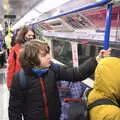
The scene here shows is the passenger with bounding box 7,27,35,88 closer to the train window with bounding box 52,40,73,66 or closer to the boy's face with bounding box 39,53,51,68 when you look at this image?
the train window with bounding box 52,40,73,66

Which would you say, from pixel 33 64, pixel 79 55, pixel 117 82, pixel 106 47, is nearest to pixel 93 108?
pixel 117 82

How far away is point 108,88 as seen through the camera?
50.1 inches

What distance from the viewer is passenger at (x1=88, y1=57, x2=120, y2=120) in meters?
1.25

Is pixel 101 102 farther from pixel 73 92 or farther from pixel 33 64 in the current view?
pixel 73 92

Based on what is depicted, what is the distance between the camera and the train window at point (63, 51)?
4400 millimetres

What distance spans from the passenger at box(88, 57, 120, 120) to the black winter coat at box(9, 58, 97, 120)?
2.81ft

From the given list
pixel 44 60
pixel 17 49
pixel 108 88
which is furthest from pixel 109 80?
pixel 17 49

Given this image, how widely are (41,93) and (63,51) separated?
8.93ft

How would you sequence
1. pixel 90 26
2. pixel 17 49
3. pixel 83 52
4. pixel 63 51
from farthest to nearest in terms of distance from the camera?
pixel 63 51 → pixel 83 52 → pixel 17 49 → pixel 90 26

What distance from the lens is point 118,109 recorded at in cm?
125

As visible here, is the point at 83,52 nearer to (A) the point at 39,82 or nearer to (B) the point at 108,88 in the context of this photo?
(A) the point at 39,82

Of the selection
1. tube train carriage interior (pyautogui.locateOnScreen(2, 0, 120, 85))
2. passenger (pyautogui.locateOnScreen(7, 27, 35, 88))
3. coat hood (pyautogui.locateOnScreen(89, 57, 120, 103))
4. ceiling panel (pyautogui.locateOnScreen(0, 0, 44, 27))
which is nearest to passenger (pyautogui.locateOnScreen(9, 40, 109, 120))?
tube train carriage interior (pyautogui.locateOnScreen(2, 0, 120, 85))

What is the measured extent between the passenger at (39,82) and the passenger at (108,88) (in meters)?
0.86

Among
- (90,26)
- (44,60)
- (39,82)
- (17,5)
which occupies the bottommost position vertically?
(39,82)
